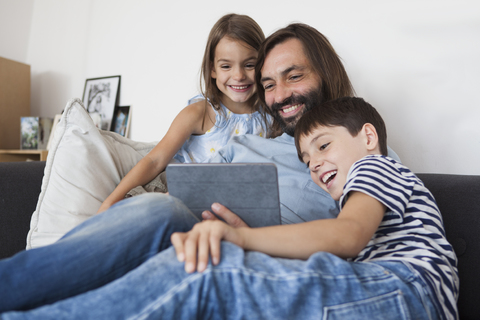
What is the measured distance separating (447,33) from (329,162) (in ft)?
3.34

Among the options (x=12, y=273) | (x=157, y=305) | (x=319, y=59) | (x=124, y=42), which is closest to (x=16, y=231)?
(x=12, y=273)

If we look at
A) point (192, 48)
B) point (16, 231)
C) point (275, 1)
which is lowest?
point (16, 231)

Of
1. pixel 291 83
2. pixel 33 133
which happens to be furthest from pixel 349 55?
pixel 33 133

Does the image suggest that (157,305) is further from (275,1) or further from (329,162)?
(275,1)

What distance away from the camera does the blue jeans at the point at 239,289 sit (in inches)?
21.0

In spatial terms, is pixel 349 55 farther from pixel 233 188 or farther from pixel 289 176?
pixel 233 188

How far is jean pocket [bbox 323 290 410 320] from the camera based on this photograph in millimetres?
623

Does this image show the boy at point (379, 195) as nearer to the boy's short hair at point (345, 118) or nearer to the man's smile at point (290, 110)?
the boy's short hair at point (345, 118)

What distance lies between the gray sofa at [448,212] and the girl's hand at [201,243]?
812 mm

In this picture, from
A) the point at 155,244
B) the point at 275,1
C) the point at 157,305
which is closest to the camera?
the point at 157,305

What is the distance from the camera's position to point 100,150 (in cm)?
135

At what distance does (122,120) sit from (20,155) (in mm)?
1003

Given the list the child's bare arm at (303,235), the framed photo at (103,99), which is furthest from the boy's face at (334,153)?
the framed photo at (103,99)

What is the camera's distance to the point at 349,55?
181 cm
